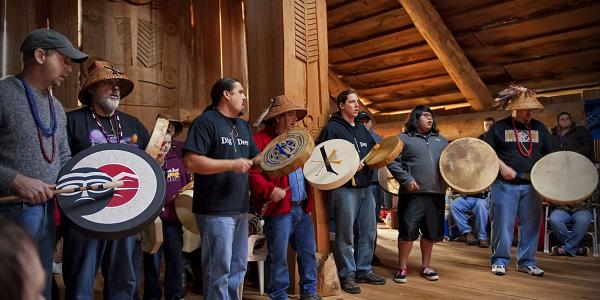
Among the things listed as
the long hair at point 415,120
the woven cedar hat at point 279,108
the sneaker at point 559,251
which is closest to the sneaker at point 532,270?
the sneaker at point 559,251

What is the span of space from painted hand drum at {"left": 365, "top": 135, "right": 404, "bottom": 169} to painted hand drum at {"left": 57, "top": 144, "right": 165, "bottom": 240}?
1824 mm

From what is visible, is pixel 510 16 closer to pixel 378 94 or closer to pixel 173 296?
pixel 378 94

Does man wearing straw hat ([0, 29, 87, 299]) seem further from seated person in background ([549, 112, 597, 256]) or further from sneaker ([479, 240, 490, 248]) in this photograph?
sneaker ([479, 240, 490, 248])

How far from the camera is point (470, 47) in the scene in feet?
21.3

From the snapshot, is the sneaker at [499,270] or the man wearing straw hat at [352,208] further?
the sneaker at [499,270]

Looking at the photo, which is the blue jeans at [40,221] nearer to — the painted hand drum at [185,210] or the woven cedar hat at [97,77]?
the woven cedar hat at [97,77]

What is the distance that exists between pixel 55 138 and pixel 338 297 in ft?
7.47

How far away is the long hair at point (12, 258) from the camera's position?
55 cm

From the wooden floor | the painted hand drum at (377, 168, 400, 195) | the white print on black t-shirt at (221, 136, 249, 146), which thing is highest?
the white print on black t-shirt at (221, 136, 249, 146)

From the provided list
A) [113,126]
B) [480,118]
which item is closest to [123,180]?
[113,126]

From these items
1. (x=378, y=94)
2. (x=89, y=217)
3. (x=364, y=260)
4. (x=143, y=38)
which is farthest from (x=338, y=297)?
(x=378, y=94)

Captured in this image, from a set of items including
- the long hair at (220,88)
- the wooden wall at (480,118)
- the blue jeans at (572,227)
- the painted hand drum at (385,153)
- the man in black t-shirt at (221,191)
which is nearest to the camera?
the man in black t-shirt at (221,191)

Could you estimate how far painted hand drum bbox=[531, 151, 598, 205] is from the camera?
3.87 metres

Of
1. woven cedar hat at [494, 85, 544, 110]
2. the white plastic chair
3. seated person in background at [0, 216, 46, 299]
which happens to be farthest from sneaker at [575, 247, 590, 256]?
seated person in background at [0, 216, 46, 299]
